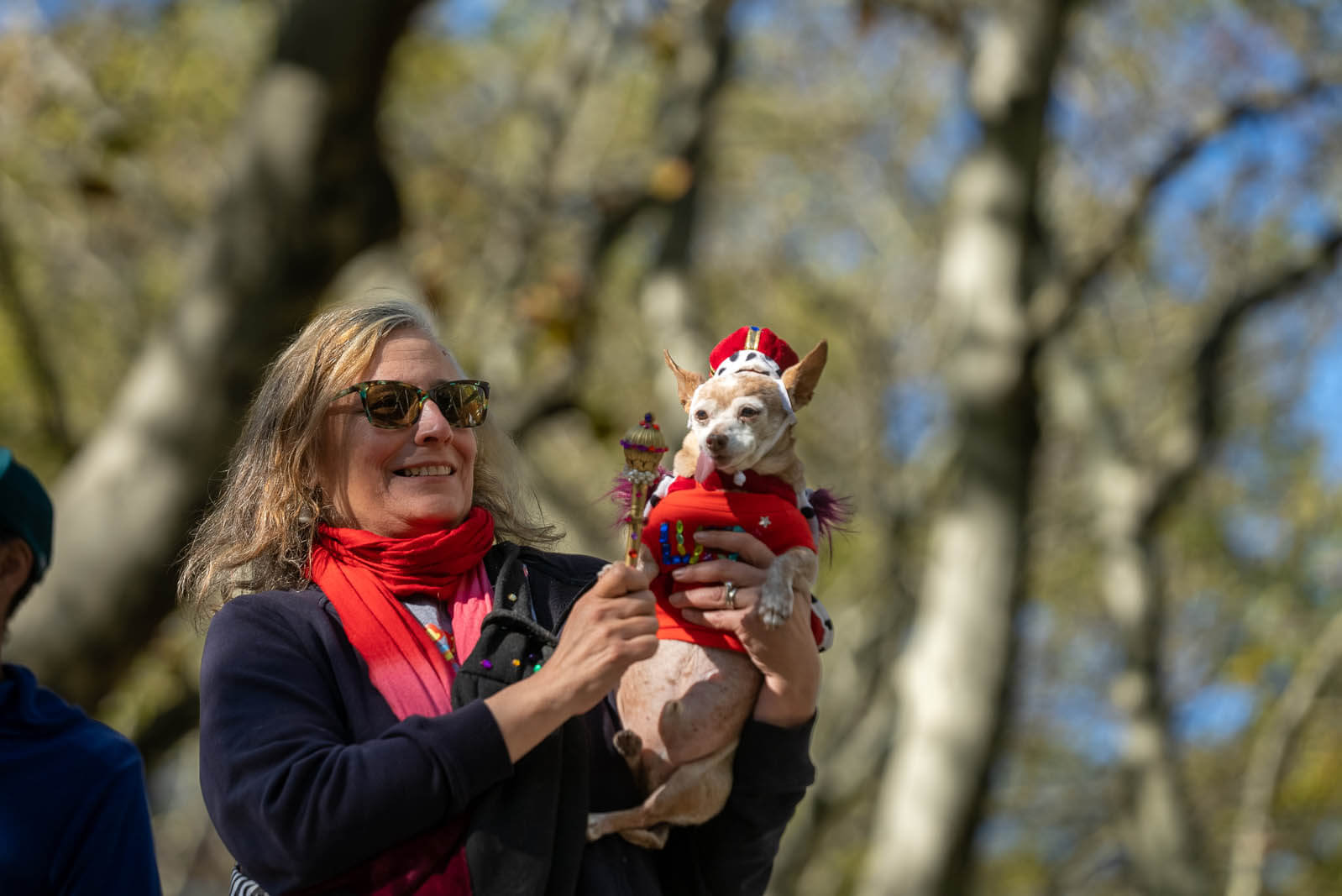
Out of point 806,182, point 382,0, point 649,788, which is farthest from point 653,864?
point 806,182

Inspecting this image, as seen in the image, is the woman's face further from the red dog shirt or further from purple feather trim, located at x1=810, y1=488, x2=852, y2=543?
purple feather trim, located at x1=810, y1=488, x2=852, y2=543

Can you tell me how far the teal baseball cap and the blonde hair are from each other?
0.96 feet

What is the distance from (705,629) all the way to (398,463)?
Answer: 64 centimetres

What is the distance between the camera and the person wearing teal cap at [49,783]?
2518mm

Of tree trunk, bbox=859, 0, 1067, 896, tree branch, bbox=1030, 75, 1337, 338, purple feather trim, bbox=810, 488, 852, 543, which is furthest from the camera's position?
tree branch, bbox=1030, 75, 1337, 338

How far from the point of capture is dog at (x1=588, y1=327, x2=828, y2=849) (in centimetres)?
263

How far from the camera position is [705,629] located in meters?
2.69

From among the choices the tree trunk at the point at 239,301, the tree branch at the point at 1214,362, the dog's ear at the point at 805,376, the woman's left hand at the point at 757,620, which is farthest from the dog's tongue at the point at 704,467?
the tree branch at the point at 1214,362

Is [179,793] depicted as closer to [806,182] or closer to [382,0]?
[806,182]

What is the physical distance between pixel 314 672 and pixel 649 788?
0.66 meters

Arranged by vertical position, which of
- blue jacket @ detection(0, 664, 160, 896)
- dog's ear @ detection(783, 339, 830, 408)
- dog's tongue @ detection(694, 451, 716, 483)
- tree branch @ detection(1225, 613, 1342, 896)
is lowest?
blue jacket @ detection(0, 664, 160, 896)

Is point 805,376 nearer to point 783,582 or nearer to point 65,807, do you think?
point 783,582

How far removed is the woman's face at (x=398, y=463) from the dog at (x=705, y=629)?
14.7 inches

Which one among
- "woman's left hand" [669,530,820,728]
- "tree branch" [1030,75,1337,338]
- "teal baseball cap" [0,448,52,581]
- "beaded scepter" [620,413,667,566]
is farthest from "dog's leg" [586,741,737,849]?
"tree branch" [1030,75,1337,338]
